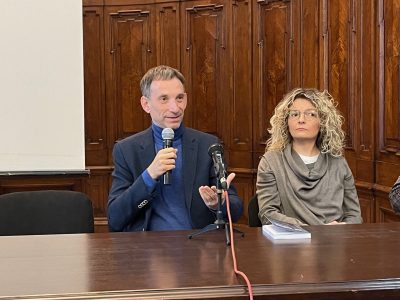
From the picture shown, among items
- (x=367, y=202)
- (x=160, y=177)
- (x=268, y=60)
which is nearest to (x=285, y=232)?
(x=160, y=177)

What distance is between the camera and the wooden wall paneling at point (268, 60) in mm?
5270

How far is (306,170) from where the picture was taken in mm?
3002

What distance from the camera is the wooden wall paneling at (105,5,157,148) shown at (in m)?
6.18

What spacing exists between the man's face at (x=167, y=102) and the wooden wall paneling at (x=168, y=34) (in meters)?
3.27

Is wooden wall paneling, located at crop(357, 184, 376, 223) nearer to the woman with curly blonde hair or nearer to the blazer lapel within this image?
the woman with curly blonde hair

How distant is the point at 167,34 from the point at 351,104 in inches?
90.7

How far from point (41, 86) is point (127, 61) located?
Answer: 244cm

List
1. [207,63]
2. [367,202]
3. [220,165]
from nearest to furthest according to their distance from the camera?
[220,165] → [367,202] → [207,63]

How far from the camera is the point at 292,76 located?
5188 mm

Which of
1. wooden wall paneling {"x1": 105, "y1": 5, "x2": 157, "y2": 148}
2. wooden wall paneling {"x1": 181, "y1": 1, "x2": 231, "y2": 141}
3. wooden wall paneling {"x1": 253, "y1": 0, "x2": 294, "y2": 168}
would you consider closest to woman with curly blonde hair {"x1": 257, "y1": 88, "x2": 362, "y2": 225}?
wooden wall paneling {"x1": 253, "y1": 0, "x2": 294, "y2": 168}

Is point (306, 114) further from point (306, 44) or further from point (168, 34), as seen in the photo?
point (168, 34)

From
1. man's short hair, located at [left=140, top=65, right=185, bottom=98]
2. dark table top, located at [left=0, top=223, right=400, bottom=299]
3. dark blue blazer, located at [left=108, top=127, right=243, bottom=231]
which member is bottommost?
→ dark table top, located at [left=0, top=223, right=400, bottom=299]

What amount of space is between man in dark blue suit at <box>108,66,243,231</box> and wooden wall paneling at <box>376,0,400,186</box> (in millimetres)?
1574

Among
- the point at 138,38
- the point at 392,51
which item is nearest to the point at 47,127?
the point at 392,51
